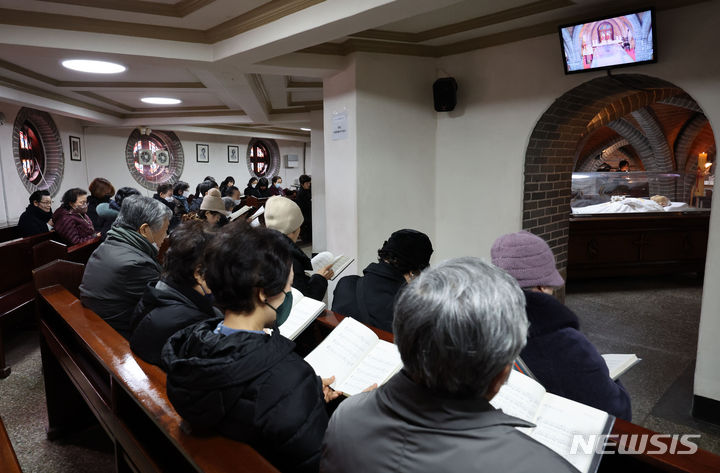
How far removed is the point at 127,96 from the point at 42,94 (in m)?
1.22

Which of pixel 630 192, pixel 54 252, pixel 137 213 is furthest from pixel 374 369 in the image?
pixel 630 192

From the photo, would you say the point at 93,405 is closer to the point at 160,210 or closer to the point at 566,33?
the point at 160,210

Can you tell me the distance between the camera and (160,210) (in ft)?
9.25

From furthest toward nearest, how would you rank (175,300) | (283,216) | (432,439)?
(283,216) < (175,300) < (432,439)

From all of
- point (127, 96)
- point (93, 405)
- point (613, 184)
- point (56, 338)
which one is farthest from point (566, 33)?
point (127, 96)

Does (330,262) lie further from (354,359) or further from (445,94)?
(445,94)

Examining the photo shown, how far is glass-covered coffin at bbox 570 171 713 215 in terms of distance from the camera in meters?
6.54

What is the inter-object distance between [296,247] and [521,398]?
176cm

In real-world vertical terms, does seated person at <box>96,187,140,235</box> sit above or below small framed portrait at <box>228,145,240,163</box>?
below

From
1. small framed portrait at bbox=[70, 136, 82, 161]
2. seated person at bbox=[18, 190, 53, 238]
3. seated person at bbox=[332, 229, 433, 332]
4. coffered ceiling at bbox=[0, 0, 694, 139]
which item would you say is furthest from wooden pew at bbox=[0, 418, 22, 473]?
small framed portrait at bbox=[70, 136, 82, 161]

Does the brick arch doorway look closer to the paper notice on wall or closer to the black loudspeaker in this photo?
the black loudspeaker

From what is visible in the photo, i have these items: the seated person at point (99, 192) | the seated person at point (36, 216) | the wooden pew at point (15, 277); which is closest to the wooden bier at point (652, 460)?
the wooden pew at point (15, 277)

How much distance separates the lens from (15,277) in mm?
4184

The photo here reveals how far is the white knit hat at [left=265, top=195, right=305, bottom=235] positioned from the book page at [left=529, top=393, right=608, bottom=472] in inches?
78.4
